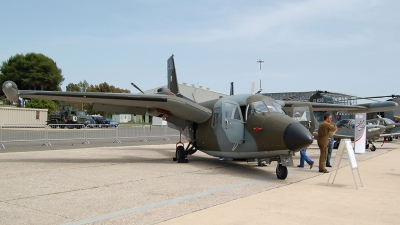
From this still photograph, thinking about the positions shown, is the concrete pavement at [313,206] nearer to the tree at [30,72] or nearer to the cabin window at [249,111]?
the cabin window at [249,111]

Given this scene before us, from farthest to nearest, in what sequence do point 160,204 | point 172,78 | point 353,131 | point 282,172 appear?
point 353,131 < point 172,78 < point 282,172 < point 160,204

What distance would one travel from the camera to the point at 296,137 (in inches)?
341

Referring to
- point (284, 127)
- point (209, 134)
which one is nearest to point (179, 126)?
point (209, 134)

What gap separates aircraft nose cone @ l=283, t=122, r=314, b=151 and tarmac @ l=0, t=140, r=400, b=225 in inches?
38.2

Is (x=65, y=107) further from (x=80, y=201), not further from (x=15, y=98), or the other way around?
(x=80, y=201)

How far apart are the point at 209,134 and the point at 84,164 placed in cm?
433

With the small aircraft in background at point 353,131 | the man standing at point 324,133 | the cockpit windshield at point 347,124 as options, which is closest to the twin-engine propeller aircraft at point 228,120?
the man standing at point 324,133

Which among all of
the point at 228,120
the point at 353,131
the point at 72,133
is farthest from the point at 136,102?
the point at 353,131

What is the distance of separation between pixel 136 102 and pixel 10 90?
383 cm

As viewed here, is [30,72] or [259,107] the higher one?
[30,72]

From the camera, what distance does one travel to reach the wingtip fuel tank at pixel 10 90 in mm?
9922

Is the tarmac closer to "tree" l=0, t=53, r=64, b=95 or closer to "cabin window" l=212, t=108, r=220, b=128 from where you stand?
"cabin window" l=212, t=108, r=220, b=128

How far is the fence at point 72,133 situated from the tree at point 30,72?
45.2 meters

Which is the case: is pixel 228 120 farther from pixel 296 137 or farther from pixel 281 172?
pixel 296 137
